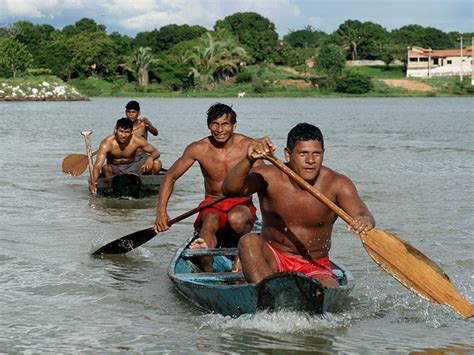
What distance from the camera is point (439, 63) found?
9925 cm

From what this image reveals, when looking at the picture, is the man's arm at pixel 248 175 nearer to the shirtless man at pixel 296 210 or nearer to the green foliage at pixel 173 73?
the shirtless man at pixel 296 210

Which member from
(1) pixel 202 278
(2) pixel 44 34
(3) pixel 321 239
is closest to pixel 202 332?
(1) pixel 202 278

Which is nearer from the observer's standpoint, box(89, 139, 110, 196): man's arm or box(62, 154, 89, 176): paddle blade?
box(89, 139, 110, 196): man's arm

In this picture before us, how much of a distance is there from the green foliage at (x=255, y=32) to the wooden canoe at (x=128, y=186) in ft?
274

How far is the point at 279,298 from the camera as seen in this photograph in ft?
18.4

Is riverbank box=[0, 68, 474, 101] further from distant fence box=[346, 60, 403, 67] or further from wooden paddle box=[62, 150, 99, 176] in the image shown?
wooden paddle box=[62, 150, 99, 176]

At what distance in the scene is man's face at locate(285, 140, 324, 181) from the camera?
5.76 m

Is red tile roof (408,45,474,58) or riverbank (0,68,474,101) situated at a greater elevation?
red tile roof (408,45,474,58)

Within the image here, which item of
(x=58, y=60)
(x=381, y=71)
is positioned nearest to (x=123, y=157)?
(x=58, y=60)

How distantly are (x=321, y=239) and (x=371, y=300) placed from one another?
1.31m

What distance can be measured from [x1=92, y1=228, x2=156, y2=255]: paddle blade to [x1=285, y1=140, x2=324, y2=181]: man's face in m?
2.60

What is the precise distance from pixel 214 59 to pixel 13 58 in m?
18.6

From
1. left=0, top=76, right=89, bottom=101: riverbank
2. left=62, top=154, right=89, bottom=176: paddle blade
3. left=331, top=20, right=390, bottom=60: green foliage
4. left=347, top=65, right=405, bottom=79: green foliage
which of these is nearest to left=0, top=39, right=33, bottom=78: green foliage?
left=0, top=76, right=89, bottom=101: riverbank

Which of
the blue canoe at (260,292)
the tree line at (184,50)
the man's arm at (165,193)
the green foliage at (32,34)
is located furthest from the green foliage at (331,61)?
the blue canoe at (260,292)
